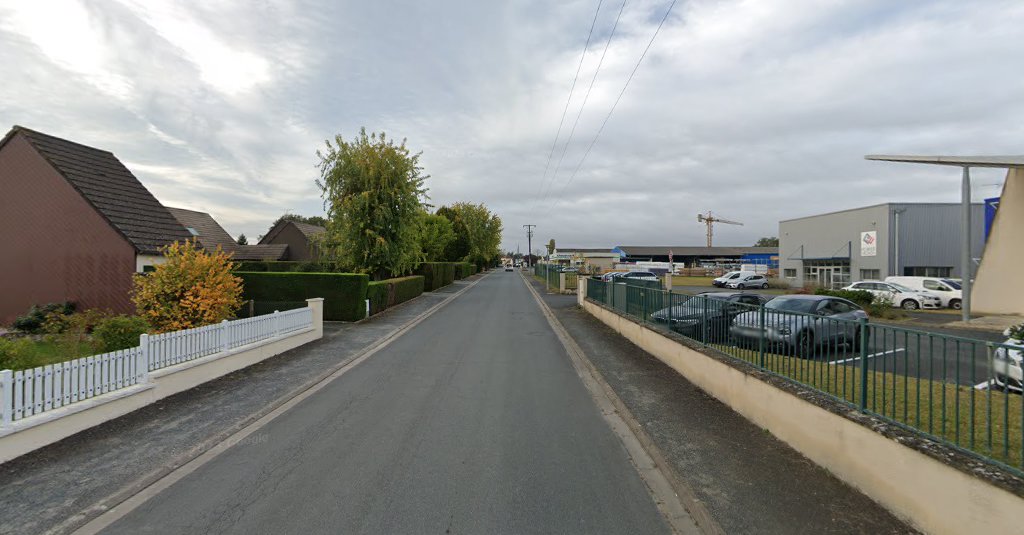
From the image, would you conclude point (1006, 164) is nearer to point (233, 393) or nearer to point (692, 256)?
point (233, 393)

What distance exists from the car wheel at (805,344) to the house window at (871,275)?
3710 centimetres

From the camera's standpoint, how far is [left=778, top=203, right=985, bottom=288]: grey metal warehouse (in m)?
34.5

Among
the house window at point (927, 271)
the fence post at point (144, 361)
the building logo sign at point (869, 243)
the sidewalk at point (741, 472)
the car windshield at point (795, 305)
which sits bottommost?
the sidewalk at point (741, 472)

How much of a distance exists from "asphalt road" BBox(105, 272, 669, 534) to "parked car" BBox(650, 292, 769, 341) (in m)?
2.46

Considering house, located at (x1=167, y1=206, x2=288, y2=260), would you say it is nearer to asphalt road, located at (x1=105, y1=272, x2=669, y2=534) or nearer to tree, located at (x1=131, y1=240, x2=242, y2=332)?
tree, located at (x1=131, y1=240, x2=242, y2=332)

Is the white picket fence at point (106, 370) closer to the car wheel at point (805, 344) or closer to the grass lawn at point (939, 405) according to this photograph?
the grass lawn at point (939, 405)

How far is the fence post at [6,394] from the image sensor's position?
16.4ft

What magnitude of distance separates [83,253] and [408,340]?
1118 cm

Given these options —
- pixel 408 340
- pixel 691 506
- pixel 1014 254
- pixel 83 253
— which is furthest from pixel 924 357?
pixel 1014 254

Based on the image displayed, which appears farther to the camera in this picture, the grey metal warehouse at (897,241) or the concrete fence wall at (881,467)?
the grey metal warehouse at (897,241)

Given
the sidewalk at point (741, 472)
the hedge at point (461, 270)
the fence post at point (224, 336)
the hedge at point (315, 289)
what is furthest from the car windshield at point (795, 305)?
the hedge at point (461, 270)

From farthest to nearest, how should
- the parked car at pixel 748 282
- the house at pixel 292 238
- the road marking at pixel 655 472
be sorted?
1. the house at pixel 292 238
2. the parked car at pixel 748 282
3. the road marking at pixel 655 472

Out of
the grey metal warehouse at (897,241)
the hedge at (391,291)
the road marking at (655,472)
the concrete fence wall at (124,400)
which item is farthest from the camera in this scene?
the grey metal warehouse at (897,241)

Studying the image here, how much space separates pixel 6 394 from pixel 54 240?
14.2 metres
